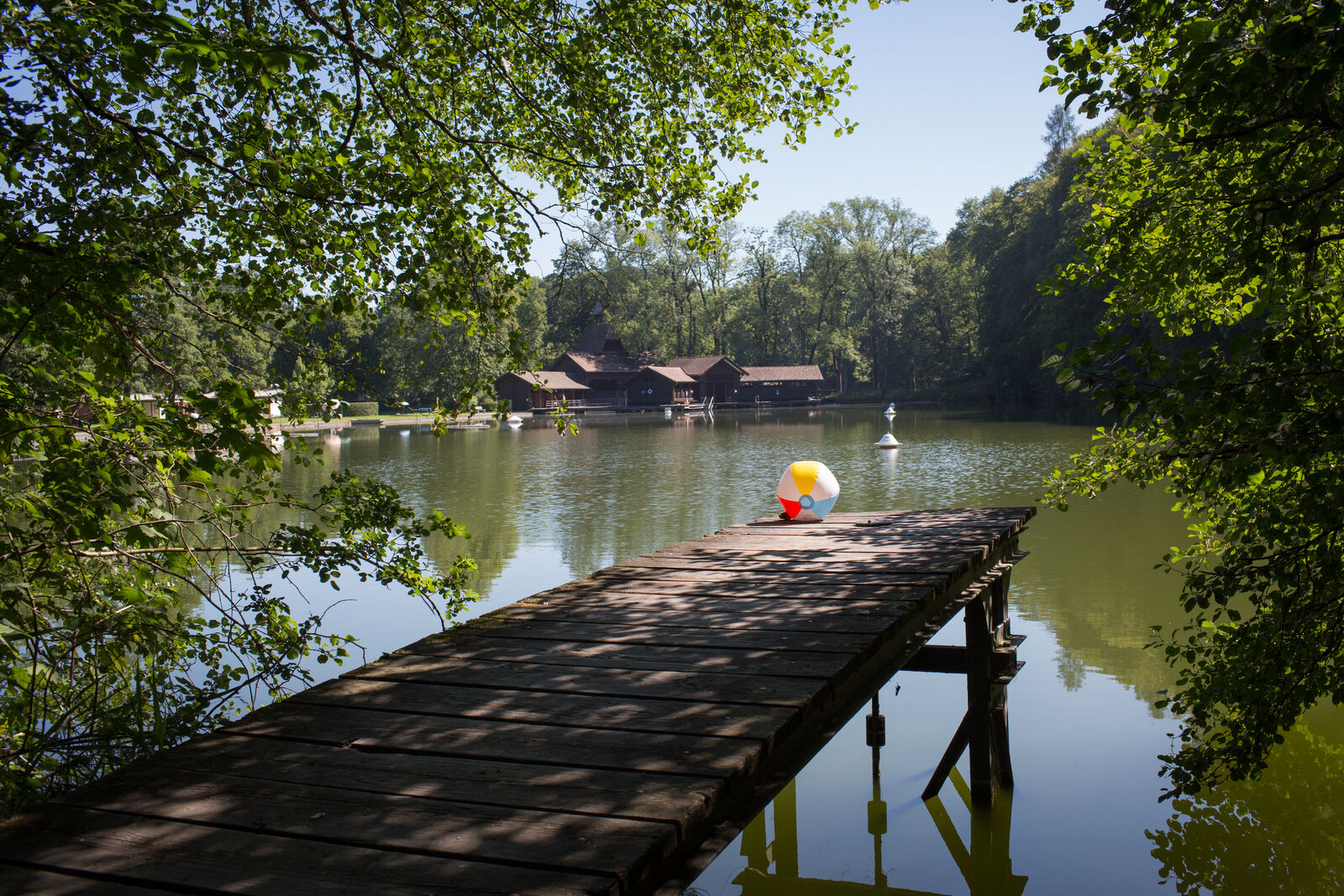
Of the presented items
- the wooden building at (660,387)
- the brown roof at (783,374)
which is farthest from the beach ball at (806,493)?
the brown roof at (783,374)

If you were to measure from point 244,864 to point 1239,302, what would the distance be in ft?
18.9

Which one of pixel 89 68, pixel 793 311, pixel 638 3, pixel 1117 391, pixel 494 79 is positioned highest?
pixel 793 311

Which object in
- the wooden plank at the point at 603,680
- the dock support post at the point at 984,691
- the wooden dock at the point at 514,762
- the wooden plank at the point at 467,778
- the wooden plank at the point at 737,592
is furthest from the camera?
the dock support post at the point at 984,691

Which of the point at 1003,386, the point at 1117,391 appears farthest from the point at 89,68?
the point at 1003,386

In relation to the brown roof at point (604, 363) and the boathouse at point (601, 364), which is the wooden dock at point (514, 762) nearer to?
the boathouse at point (601, 364)

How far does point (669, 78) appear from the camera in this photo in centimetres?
654

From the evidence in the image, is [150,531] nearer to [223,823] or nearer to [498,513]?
[223,823]

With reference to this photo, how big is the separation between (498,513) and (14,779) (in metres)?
16.4

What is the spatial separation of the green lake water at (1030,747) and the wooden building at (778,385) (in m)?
55.5

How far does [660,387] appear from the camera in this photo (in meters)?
76.4

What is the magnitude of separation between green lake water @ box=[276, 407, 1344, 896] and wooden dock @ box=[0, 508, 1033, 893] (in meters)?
2.32

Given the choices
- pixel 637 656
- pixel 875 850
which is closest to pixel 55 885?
pixel 637 656

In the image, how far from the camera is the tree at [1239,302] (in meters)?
3.28

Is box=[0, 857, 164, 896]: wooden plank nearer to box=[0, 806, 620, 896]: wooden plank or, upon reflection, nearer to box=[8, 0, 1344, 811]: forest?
box=[0, 806, 620, 896]: wooden plank
